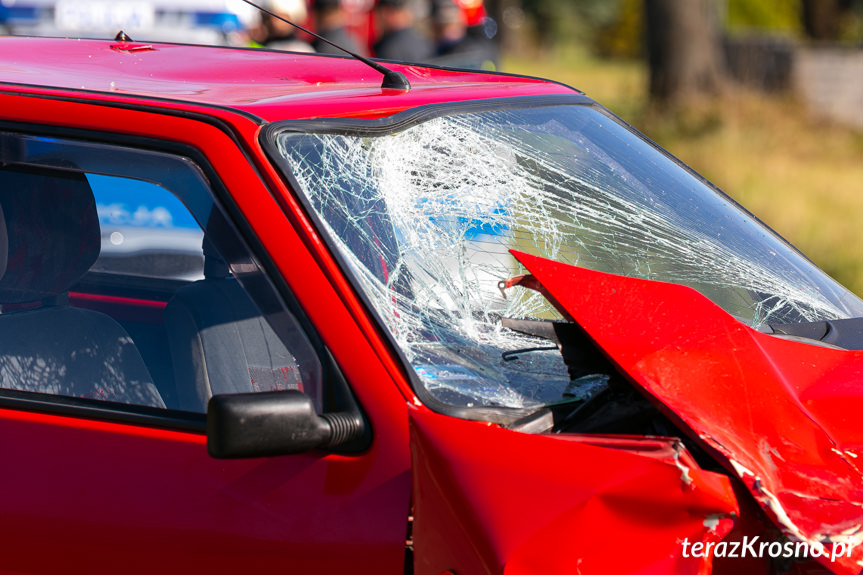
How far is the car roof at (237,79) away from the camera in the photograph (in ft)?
6.14

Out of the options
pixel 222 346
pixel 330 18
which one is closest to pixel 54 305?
pixel 222 346

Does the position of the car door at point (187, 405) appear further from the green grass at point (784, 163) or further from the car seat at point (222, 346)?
the green grass at point (784, 163)

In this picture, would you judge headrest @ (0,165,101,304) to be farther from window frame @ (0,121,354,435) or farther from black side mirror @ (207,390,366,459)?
black side mirror @ (207,390,366,459)

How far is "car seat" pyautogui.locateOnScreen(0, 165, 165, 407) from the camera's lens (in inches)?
73.0

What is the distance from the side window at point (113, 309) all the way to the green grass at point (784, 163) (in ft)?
16.3

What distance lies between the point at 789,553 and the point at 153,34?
7.55 metres

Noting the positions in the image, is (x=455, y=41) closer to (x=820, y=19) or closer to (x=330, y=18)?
(x=330, y=18)

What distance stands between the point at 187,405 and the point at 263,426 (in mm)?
342

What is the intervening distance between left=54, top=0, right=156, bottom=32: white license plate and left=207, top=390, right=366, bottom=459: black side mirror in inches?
288

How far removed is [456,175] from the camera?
6.55 feet

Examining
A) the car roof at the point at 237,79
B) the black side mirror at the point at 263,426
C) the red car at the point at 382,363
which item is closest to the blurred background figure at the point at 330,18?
the car roof at the point at 237,79

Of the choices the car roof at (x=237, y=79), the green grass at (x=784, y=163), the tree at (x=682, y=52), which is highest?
the car roof at (x=237, y=79)

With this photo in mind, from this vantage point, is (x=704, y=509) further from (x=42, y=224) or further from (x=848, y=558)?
(x=42, y=224)

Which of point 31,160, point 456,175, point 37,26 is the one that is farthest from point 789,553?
point 37,26
